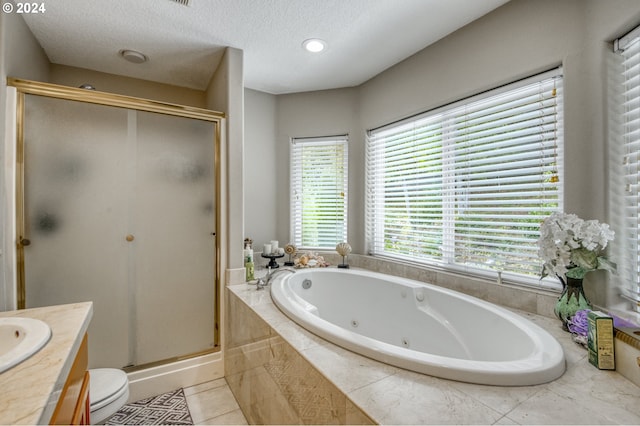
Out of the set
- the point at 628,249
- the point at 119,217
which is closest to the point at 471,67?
the point at 628,249

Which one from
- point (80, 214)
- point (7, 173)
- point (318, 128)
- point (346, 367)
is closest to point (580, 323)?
point (346, 367)

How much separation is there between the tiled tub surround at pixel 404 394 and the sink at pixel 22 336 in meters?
0.81

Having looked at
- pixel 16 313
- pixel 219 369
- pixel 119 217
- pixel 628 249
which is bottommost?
pixel 219 369

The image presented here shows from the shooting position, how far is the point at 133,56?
2.15m

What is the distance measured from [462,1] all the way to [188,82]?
2.25m

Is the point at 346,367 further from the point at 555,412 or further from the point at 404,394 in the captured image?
the point at 555,412

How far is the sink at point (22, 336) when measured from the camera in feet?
2.70

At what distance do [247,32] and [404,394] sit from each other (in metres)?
2.19

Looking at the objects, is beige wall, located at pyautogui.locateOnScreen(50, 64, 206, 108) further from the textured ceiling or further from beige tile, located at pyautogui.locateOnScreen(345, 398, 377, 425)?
beige tile, located at pyautogui.locateOnScreen(345, 398, 377, 425)

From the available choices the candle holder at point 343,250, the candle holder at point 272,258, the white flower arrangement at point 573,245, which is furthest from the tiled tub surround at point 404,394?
the candle holder at point 343,250

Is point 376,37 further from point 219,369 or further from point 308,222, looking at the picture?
point 219,369

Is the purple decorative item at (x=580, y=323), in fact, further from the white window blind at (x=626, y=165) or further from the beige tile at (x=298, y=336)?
the beige tile at (x=298, y=336)

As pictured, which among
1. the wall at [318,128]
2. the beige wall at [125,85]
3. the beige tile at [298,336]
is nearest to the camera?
the beige tile at [298,336]

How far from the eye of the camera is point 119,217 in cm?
185
